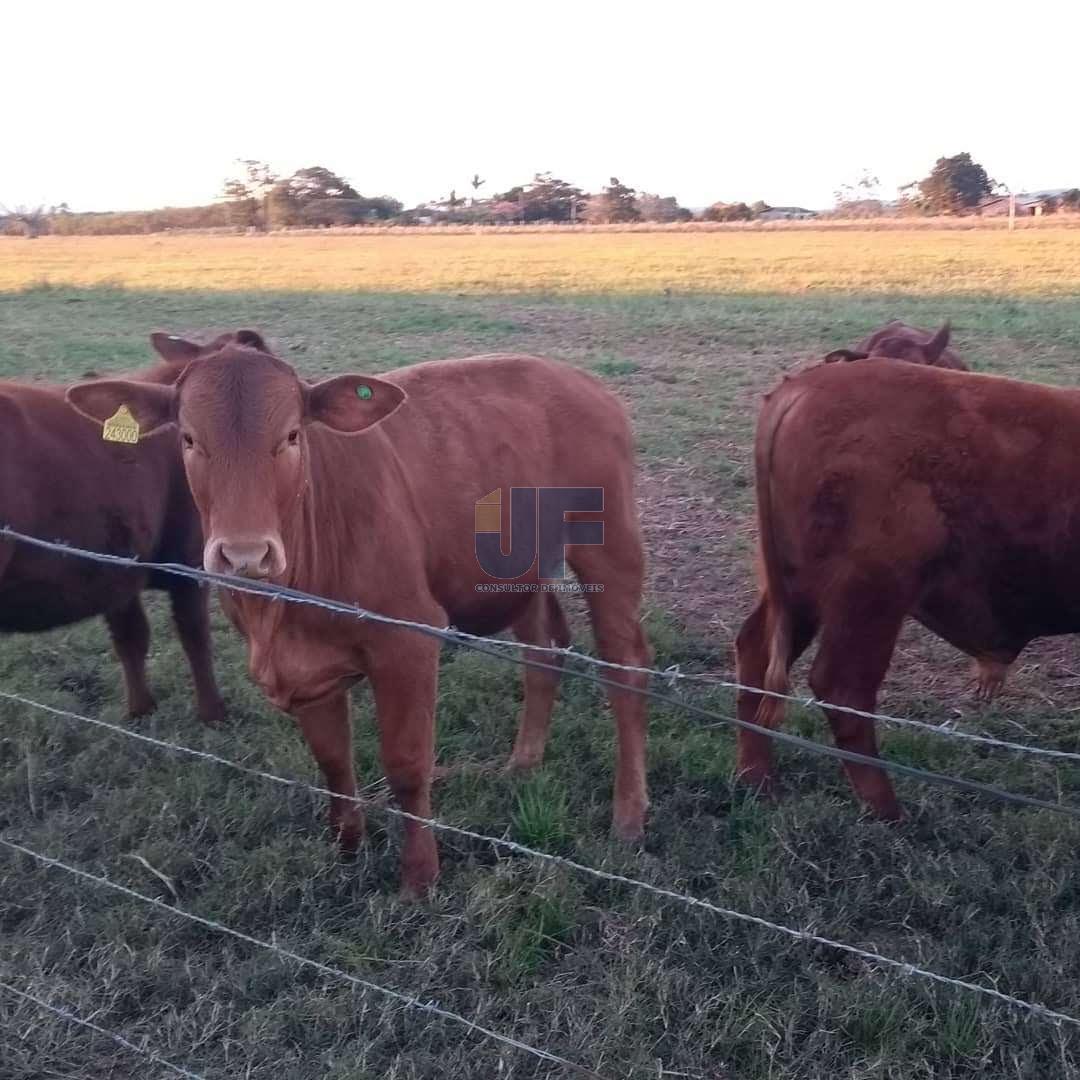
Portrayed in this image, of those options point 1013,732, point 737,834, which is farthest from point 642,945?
point 1013,732

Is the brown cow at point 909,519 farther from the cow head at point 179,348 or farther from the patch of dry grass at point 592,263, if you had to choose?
the patch of dry grass at point 592,263

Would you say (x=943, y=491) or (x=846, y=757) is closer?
(x=846, y=757)

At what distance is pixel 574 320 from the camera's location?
1647 cm

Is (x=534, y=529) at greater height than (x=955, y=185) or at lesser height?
lesser

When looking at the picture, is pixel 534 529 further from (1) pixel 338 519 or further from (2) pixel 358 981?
(2) pixel 358 981

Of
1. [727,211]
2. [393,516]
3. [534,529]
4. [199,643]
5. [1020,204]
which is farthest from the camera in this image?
[727,211]

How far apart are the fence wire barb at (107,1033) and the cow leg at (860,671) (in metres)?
2.23

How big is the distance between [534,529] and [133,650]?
1.84 metres

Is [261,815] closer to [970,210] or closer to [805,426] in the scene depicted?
[805,426]

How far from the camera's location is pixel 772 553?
13.6 ft

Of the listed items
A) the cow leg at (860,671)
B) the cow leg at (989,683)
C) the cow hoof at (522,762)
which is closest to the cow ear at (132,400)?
the cow hoof at (522,762)

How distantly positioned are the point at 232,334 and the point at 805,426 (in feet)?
6.39

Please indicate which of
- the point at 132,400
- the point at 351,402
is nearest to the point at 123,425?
the point at 132,400

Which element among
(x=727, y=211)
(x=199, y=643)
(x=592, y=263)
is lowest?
(x=199, y=643)
